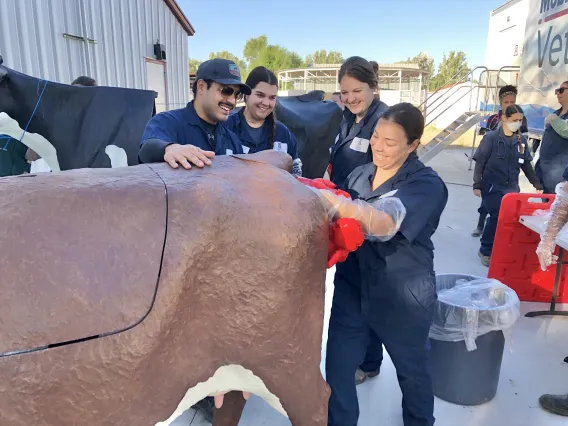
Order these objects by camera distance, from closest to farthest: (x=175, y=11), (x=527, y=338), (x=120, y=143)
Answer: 1. (x=527, y=338)
2. (x=120, y=143)
3. (x=175, y=11)

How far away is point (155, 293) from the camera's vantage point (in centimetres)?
95

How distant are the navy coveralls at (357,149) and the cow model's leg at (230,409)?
0.90 metres

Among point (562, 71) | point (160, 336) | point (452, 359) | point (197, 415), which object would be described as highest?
point (562, 71)

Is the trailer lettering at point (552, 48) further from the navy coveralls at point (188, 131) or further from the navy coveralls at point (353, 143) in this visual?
the navy coveralls at point (188, 131)

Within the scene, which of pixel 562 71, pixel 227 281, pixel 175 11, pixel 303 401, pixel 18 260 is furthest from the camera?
pixel 175 11

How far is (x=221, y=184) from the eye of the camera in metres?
1.11

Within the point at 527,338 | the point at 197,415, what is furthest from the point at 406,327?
the point at 527,338

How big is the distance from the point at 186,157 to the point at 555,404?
224 centimetres

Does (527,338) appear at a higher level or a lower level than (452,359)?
lower

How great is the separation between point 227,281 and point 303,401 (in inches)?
16.8

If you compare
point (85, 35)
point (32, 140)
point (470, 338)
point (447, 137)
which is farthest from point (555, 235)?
point (85, 35)

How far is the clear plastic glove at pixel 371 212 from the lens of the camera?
131cm

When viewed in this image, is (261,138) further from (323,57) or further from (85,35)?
(323,57)

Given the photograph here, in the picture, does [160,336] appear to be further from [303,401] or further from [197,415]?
[197,415]
